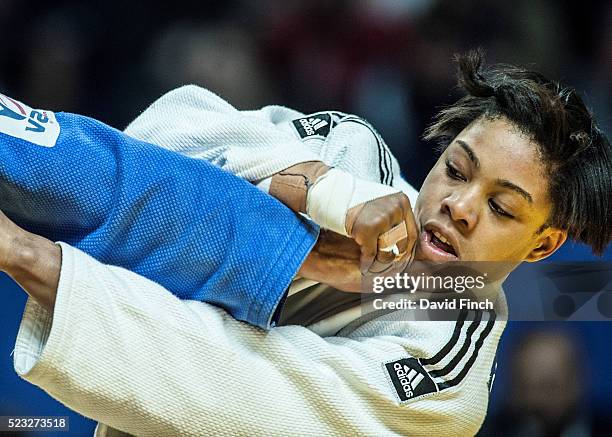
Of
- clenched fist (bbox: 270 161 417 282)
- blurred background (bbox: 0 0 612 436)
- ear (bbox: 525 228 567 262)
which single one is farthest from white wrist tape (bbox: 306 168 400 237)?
blurred background (bbox: 0 0 612 436)

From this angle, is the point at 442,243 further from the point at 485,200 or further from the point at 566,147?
the point at 566,147

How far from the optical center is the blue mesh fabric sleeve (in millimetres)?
1009

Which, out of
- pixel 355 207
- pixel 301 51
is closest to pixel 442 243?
pixel 355 207

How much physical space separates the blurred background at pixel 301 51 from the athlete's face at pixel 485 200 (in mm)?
344

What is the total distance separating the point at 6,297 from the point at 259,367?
0.66 metres

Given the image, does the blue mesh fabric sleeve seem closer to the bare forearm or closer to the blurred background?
the bare forearm

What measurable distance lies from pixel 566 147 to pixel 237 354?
0.67 m

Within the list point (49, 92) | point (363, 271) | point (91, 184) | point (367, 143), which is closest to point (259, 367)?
point (363, 271)

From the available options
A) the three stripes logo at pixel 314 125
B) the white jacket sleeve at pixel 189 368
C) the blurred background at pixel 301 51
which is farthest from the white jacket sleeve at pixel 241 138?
the blurred background at pixel 301 51

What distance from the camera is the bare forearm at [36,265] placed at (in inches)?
37.9

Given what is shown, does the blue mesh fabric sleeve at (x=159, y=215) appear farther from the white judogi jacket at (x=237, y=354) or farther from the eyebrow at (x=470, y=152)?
the eyebrow at (x=470, y=152)

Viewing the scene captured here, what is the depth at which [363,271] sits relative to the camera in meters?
1.20

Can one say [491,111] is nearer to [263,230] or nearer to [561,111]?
[561,111]

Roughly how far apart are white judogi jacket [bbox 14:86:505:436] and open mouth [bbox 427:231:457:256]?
0.11m
